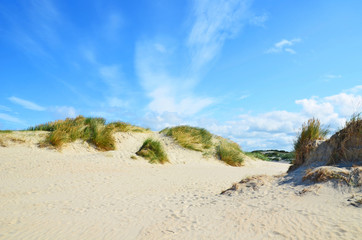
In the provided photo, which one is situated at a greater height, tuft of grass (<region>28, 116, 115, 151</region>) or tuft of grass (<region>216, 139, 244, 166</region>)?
tuft of grass (<region>28, 116, 115, 151</region>)

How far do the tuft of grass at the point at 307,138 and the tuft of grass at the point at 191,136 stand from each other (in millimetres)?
6402

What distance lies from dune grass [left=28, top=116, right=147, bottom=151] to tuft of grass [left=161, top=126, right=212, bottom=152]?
3.14 meters

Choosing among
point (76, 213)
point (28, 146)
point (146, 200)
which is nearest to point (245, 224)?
point (146, 200)

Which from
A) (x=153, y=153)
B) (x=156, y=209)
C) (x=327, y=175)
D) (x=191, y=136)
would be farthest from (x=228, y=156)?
(x=156, y=209)

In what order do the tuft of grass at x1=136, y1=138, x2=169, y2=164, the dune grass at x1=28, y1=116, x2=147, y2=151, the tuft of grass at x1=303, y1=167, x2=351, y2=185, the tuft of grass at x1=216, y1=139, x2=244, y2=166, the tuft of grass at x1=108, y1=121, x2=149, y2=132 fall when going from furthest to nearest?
1. the tuft of grass at x1=108, y1=121, x2=149, y2=132
2. the tuft of grass at x1=216, y1=139, x2=244, y2=166
3. the dune grass at x1=28, y1=116, x2=147, y2=151
4. the tuft of grass at x1=136, y1=138, x2=169, y2=164
5. the tuft of grass at x1=303, y1=167, x2=351, y2=185

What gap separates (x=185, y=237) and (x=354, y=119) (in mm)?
3955

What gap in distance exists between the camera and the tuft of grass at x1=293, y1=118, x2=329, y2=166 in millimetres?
5446

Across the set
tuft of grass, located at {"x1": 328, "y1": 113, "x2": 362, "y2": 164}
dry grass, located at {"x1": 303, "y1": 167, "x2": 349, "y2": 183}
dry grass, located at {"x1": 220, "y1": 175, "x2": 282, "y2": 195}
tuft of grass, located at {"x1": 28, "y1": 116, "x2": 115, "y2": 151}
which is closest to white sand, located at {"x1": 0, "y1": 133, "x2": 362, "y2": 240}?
dry grass, located at {"x1": 220, "y1": 175, "x2": 282, "y2": 195}

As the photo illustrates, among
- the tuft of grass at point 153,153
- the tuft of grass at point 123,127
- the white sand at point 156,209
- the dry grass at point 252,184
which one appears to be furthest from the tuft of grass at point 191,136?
the dry grass at point 252,184

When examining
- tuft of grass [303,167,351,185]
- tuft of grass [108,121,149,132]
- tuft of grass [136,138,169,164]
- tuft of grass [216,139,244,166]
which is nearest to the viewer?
tuft of grass [303,167,351,185]

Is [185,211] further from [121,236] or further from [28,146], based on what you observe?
[28,146]

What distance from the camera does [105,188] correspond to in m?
6.00

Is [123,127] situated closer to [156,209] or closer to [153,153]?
[153,153]

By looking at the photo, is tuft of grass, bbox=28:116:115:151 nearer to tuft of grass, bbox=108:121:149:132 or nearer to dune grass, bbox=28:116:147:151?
dune grass, bbox=28:116:147:151
